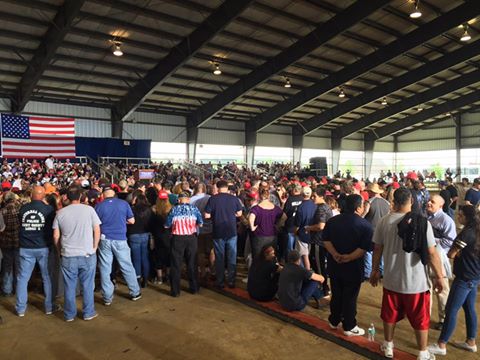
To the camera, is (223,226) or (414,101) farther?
(414,101)

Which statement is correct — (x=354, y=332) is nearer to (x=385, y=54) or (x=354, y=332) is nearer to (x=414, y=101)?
(x=385, y=54)

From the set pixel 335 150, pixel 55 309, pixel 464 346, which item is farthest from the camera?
pixel 335 150

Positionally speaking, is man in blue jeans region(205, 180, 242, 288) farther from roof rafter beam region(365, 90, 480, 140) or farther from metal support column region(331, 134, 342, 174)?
metal support column region(331, 134, 342, 174)

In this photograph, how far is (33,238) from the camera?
475 cm

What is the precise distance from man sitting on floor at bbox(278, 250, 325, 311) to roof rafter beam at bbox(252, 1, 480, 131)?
14.0 metres

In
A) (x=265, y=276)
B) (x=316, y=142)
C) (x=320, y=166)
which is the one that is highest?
(x=316, y=142)

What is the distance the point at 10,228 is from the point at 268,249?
3764 mm

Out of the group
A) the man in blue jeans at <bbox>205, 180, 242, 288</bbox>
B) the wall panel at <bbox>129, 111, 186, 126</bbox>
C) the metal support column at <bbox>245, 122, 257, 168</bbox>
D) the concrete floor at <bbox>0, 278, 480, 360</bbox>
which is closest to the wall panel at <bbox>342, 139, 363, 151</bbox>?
the metal support column at <bbox>245, 122, 257, 168</bbox>

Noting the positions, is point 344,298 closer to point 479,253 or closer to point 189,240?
point 479,253

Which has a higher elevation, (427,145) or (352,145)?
(427,145)

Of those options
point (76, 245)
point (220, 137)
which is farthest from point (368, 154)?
point (76, 245)

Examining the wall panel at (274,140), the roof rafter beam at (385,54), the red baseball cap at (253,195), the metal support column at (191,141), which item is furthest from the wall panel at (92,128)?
the red baseball cap at (253,195)

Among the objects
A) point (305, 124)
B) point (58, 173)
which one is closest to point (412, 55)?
point (305, 124)

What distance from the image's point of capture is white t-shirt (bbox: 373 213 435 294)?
10.8 feet
